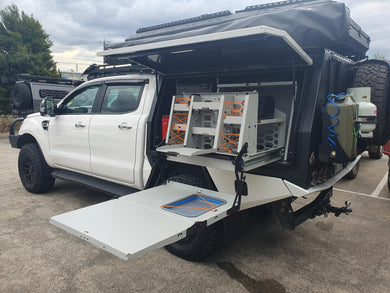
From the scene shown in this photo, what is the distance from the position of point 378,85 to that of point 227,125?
1619 mm

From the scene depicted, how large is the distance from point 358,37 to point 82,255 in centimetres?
374

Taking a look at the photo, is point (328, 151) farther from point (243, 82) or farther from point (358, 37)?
point (358, 37)

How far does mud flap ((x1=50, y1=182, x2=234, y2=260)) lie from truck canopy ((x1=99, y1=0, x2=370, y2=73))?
1.32m

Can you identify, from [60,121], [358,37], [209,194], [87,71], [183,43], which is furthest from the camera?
[87,71]

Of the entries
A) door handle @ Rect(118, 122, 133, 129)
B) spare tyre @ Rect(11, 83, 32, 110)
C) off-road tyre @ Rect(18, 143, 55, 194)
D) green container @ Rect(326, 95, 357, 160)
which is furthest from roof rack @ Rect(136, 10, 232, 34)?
spare tyre @ Rect(11, 83, 32, 110)

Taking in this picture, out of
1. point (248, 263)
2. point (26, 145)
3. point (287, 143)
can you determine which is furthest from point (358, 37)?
point (26, 145)

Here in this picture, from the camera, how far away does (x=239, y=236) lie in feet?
11.8

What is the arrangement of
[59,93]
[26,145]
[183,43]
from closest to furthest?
[183,43] < [26,145] < [59,93]

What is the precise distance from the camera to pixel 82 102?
4312 millimetres

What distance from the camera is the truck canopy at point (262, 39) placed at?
2.45 meters

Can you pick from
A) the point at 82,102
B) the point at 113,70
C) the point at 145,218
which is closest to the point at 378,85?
the point at 145,218

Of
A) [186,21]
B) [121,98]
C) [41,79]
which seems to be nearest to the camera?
[121,98]

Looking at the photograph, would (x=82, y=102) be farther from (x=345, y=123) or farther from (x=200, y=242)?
(x=345, y=123)

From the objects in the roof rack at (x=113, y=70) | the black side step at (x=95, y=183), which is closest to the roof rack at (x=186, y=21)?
the roof rack at (x=113, y=70)
